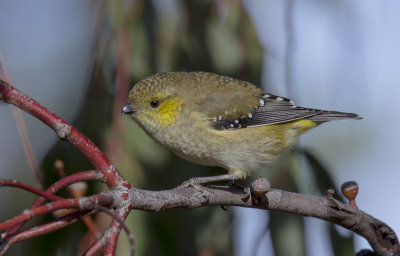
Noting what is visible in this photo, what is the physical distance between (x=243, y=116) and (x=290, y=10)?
1.64 feet

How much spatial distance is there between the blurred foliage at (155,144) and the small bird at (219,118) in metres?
0.11

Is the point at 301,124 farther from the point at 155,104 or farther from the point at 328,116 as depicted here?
the point at 155,104

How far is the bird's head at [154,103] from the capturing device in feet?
7.45

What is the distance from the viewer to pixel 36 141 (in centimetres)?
288

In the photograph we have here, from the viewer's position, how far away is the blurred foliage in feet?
7.22

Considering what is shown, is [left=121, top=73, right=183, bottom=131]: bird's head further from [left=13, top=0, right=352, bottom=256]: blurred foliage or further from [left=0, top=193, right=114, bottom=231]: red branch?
[left=0, top=193, right=114, bottom=231]: red branch

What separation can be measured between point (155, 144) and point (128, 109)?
0.28 metres

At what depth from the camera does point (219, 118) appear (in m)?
2.36

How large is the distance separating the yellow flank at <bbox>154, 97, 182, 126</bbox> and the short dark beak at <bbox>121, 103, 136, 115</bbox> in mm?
105

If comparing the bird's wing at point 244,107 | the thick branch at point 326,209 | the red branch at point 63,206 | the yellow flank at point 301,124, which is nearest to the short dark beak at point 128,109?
the bird's wing at point 244,107

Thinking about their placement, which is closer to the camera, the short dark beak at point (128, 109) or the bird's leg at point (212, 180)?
the bird's leg at point (212, 180)

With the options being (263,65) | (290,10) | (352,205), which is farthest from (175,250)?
(290,10)

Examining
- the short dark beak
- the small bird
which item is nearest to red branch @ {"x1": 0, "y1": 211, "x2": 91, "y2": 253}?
the small bird

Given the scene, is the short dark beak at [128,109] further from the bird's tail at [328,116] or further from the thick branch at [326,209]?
the bird's tail at [328,116]
